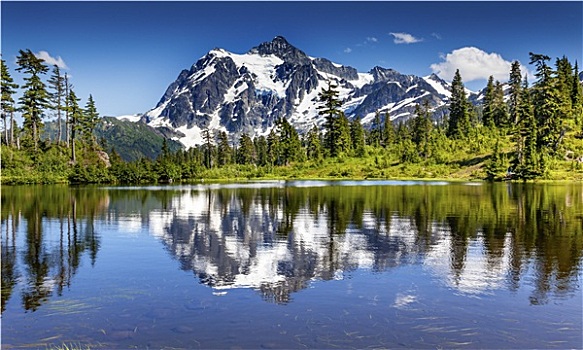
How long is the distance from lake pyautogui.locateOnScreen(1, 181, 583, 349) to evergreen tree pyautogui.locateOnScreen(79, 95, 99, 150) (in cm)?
9579

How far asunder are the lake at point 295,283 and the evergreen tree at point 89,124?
95793 mm

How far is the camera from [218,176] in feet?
445

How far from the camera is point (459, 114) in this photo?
133500 millimetres

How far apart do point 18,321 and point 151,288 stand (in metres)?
4.41

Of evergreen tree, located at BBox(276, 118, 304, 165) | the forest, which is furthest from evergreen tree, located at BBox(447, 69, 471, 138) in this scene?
evergreen tree, located at BBox(276, 118, 304, 165)

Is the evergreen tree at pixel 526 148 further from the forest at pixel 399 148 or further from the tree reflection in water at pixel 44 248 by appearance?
the tree reflection in water at pixel 44 248

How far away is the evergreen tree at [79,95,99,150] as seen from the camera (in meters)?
125

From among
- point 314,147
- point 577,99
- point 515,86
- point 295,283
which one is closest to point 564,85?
point 577,99

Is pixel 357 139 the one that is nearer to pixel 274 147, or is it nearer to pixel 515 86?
pixel 274 147

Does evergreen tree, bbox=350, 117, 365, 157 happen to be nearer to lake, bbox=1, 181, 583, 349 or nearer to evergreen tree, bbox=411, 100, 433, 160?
evergreen tree, bbox=411, 100, 433, 160

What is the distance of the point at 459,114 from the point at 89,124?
9753 centimetres

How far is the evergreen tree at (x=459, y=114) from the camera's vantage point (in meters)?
129

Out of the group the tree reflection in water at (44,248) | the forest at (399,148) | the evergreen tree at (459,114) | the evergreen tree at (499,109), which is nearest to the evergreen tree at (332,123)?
the forest at (399,148)

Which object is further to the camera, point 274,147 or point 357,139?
point 274,147
